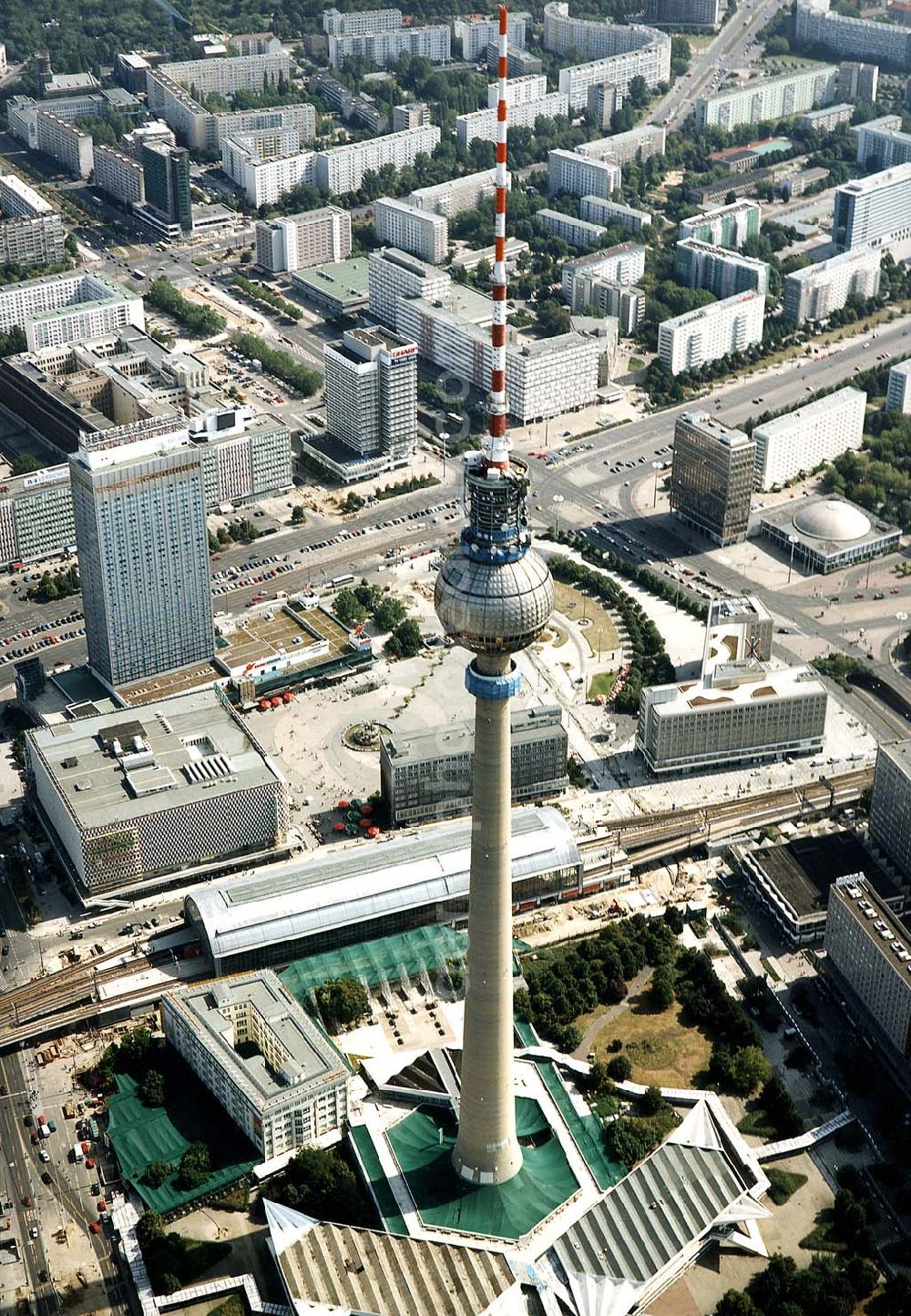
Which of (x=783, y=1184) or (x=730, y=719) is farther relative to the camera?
(x=730, y=719)

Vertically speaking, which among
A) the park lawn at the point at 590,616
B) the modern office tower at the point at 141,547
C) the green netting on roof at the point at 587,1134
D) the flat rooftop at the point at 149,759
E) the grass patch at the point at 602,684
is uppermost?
the modern office tower at the point at 141,547

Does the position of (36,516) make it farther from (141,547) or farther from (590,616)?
(590,616)

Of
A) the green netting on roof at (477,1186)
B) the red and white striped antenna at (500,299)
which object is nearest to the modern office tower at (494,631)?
the red and white striped antenna at (500,299)

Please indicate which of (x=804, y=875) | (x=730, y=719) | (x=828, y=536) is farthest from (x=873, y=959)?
(x=828, y=536)

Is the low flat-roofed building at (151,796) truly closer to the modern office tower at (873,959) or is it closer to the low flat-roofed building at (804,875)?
the low flat-roofed building at (804,875)

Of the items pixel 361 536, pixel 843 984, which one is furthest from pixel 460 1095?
pixel 361 536

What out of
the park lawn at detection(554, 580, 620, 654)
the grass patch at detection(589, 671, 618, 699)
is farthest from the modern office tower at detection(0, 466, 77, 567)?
the grass patch at detection(589, 671, 618, 699)
